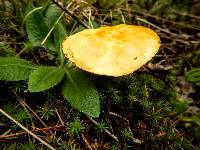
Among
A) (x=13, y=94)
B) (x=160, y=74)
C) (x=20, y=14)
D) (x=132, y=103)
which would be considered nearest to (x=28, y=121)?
(x=13, y=94)

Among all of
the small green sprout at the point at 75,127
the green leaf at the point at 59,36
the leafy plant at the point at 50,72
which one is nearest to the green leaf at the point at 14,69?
the leafy plant at the point at 50,72

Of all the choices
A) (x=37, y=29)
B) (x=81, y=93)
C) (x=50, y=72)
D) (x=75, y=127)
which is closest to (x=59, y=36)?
(x=37, y=29)

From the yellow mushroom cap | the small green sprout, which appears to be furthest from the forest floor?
the yellow mushroom cap

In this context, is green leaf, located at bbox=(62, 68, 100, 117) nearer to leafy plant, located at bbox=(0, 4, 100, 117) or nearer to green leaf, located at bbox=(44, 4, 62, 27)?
leafy plant, located at bbox=(0, 4, 100, 117)

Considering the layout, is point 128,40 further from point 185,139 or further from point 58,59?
point 185,139

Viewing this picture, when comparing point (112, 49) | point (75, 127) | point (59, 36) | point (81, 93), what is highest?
point (112, 49)

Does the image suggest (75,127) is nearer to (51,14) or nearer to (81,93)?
(81,93)

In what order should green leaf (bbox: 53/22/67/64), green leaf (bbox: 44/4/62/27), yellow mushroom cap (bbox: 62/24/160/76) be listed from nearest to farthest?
yellow mushroom cap (bbox: 62/24/160/76) → green leaf (bbox: 53/22/67/64) → green leaf (bbox: 44/4/62/27)
